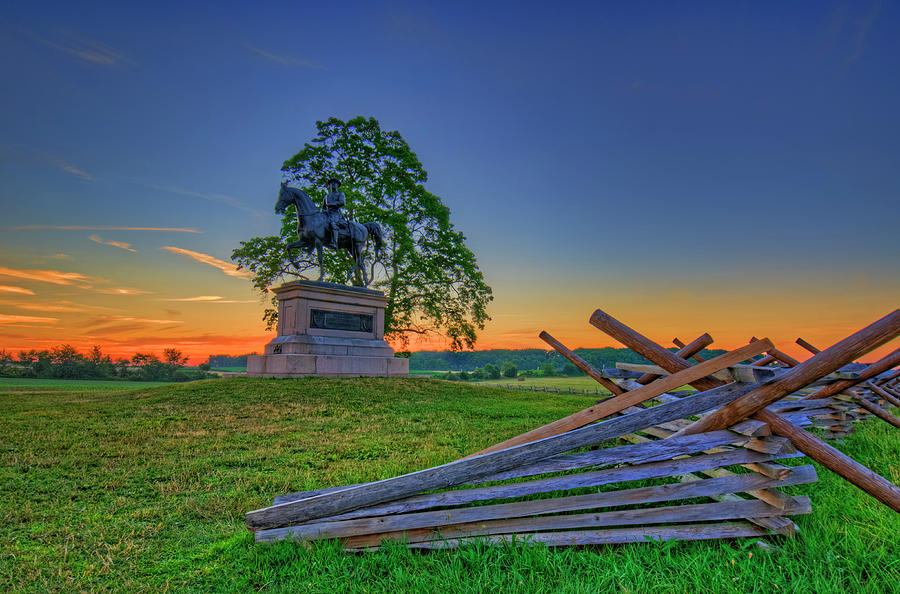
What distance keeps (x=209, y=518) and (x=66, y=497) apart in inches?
74.7

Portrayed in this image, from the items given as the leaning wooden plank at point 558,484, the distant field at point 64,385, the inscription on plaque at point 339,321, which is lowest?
the distant field at point 64,385

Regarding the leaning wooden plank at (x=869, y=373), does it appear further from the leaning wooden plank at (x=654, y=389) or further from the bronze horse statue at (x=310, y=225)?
the bronze horse statue at (x=310, y=225)

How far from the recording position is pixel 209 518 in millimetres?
3969

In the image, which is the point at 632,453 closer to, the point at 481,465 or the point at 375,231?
the point at 481,465

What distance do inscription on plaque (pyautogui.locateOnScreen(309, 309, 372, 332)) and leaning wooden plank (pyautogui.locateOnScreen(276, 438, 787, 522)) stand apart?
1410cm

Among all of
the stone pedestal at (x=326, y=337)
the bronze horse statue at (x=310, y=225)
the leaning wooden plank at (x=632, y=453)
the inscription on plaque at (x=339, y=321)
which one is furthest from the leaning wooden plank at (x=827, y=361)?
the bronze horse statue at (x=310, y=225)

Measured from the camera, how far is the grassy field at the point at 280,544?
261 cm

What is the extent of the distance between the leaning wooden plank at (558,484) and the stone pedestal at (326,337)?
13.0m

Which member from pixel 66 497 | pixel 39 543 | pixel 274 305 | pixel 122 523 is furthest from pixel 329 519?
pixel 274 305

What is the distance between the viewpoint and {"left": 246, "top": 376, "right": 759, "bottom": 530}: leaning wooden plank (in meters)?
2.75

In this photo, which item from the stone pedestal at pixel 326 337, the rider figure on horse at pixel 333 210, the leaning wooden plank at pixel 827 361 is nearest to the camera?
the leaning wooden plank at pixel 827 361

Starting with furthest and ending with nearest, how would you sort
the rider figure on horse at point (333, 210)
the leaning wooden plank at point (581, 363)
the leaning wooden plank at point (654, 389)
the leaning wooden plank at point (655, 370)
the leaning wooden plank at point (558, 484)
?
the rider figure on horse at point (333, 210)
the leaning wooden plank at point (581, 363)
the leaning wooden plank at point (558, 484)
the leaning wooden plank at point (655, 370)
the leaning wooden plank at point (654, 389)

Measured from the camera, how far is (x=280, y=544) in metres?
3.05

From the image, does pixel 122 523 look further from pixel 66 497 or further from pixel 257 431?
pixel 257 431
